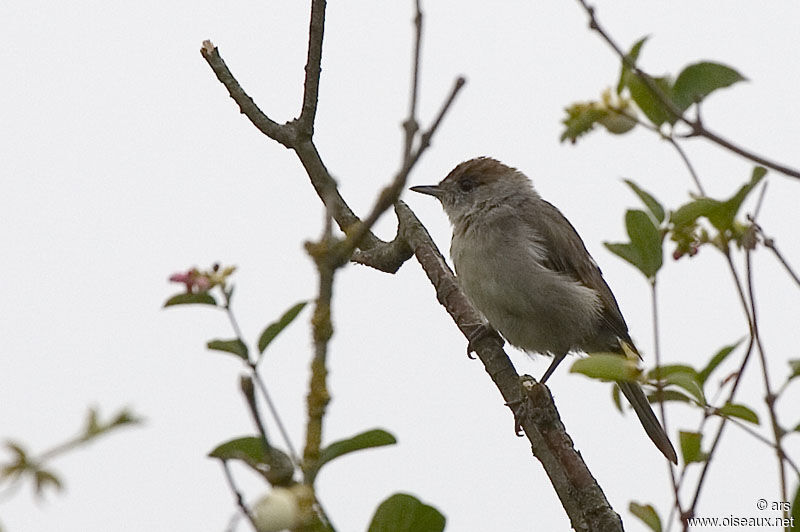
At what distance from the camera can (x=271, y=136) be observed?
437cm

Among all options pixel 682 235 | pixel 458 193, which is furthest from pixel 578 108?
pixel 458 193

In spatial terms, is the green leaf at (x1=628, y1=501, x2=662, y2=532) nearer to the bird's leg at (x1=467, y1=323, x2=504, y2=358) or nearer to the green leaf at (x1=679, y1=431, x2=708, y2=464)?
the green leaf at (x1=679, y1=431, x2=708, y2=464)

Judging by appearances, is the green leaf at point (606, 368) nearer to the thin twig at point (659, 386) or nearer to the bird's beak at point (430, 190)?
the thin twig at point (659, 386)

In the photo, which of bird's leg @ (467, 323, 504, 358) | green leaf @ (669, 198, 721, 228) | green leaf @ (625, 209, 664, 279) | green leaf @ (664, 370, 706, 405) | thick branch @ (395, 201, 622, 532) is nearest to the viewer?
green leaf @ (664, 370, 706, 405)

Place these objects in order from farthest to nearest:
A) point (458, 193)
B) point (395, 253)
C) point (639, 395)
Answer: point (458, 193) → point (639, 395) → point (395, 253)

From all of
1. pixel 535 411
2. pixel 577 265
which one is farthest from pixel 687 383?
pixel 577 265

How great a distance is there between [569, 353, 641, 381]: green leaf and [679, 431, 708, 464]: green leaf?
1.63ft

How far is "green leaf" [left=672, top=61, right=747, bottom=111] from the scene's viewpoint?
2805 mm

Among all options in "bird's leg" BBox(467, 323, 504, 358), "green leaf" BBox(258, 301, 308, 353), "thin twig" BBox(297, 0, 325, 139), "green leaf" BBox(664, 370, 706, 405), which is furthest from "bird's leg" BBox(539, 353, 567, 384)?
"green leaf" BBox(258, 301, 308, 353)

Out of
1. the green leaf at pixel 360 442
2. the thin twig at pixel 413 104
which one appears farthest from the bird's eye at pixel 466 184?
the thin twig at pixel 413 104

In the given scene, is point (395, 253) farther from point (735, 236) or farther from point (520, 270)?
point (735, 236)

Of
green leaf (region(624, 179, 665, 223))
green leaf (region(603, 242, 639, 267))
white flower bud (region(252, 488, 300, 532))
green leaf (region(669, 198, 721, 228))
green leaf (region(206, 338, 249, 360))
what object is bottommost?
white flower bud (region(252, 488, 300, 532))

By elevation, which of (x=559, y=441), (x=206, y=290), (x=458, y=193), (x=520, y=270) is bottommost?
(x=206, y=290)

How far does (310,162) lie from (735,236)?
6.81 feet
